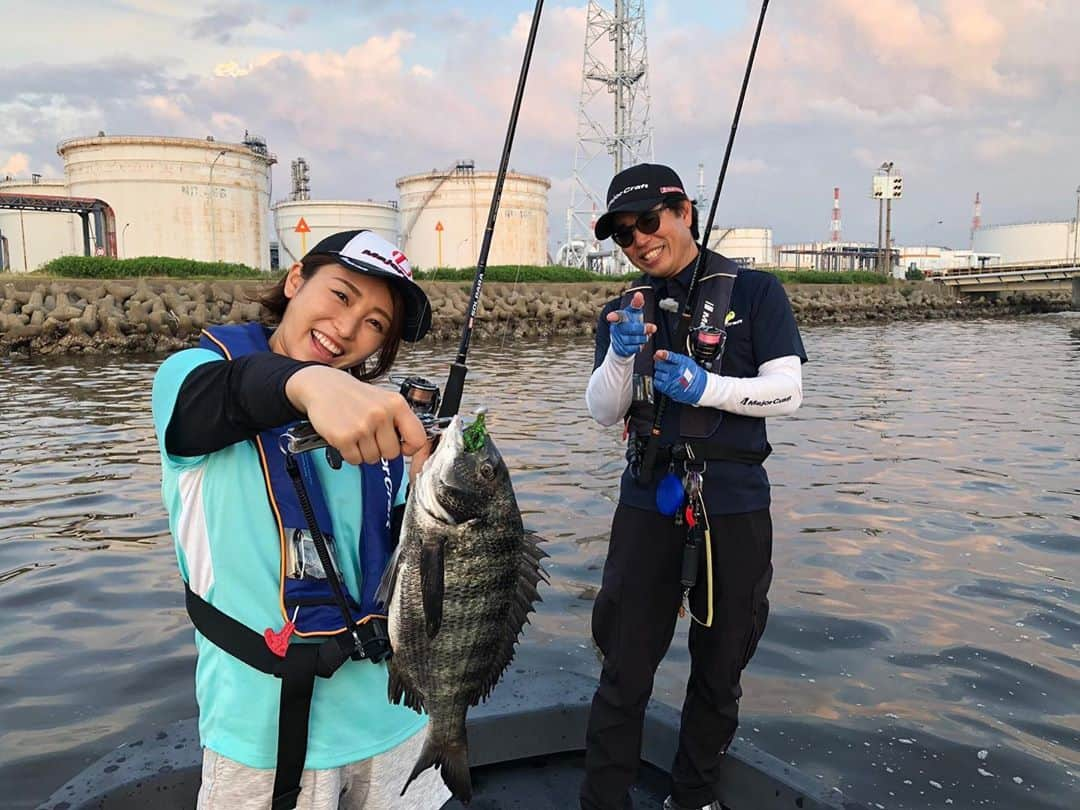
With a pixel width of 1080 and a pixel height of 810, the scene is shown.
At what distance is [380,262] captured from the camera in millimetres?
2221

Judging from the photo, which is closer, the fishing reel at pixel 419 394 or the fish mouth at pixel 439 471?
the fish mouth at pixel 439 471

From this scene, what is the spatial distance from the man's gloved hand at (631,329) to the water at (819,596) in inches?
107

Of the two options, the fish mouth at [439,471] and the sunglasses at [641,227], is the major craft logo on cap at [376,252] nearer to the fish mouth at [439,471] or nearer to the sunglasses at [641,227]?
the fish mouth at [439,471]

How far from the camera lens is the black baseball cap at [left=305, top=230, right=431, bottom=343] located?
7.20ft

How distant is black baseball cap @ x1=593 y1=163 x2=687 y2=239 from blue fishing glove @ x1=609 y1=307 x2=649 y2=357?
541 millimetres

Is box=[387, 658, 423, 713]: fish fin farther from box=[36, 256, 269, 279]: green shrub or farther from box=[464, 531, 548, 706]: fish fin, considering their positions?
box=[36, 256, 269, 279]: green shrub

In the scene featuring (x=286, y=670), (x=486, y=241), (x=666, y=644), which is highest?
(x=486, y=241)

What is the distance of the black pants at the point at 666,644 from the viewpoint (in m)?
3.38

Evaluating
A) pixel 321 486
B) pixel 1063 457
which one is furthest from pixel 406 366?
pixel 321 486

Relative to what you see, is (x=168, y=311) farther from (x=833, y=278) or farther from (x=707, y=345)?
(x=833, y=278)

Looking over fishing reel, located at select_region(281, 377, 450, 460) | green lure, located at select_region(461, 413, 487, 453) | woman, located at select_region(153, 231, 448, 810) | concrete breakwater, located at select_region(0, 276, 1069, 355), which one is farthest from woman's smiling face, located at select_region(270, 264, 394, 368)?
concrete breakwater, located at select_region(0, 276, 1069, 355)

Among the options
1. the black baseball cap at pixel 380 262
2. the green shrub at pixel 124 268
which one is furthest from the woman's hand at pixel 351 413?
the green shrub at pixel 124 268

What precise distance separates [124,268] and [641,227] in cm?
3136

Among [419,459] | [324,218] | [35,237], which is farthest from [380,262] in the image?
[35,237]
